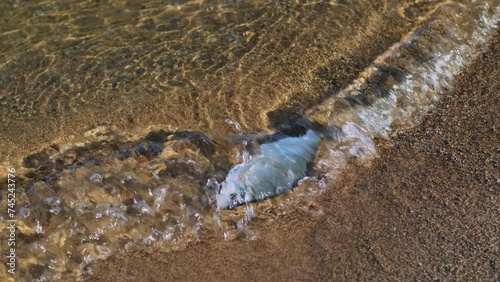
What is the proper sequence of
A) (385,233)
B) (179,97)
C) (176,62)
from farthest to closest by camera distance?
(176,62) < (179,97) < (385,233)

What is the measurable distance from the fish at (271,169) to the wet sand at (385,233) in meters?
0.19

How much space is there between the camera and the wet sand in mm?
3289

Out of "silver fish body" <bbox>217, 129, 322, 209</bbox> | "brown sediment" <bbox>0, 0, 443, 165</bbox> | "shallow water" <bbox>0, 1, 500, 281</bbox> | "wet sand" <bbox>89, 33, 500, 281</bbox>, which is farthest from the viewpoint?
"brown sediment" <bbox>0, 0, 443, 165</bbox>

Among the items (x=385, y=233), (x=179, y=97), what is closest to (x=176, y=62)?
(x=179, y=97)

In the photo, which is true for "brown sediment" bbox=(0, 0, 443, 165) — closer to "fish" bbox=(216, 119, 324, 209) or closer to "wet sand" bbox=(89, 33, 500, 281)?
"fish" bbox=(216, 119, 324, 209)

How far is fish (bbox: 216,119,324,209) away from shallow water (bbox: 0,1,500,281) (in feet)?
0.18

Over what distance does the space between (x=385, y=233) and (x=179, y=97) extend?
4.94 ft

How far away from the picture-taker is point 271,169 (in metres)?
3.92

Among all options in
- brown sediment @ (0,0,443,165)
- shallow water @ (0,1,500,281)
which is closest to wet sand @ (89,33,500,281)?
shallow water @ (0,1,500,281)

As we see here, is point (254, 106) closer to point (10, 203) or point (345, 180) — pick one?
point (345, 180)

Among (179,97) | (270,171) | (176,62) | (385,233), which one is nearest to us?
(385,233)

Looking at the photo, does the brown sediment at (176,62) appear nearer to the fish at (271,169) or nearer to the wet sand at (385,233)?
the fish at (271,169)

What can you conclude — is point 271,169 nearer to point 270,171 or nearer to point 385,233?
point 270,171

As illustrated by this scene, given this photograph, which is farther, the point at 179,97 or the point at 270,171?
the point at 179,97
